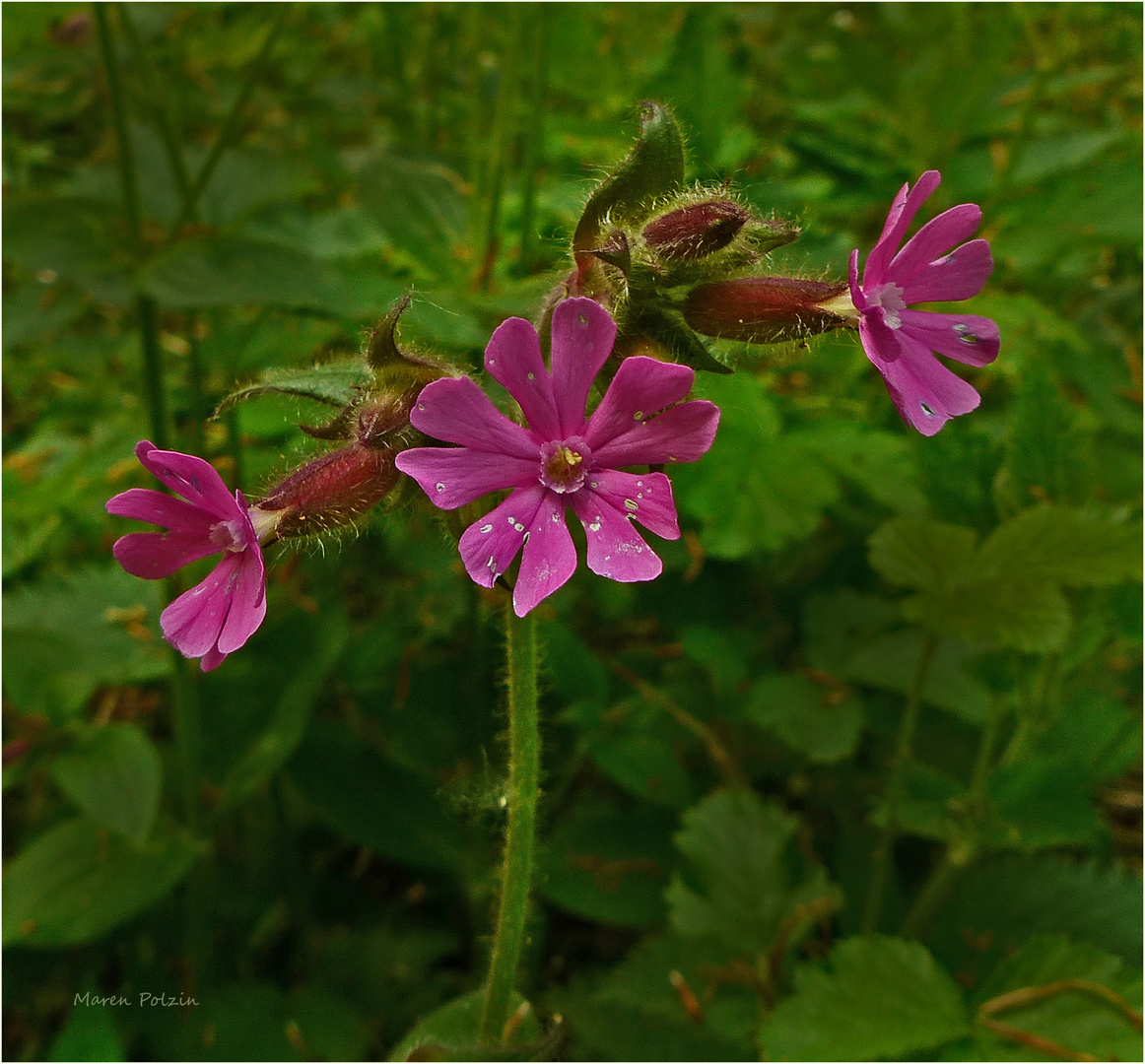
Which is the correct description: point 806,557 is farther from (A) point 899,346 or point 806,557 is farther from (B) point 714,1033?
(A) point 899,346

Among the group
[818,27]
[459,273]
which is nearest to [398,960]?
[459,273]

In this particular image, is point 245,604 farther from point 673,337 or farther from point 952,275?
point 952,275

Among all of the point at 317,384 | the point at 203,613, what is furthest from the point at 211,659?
the point at 317,384

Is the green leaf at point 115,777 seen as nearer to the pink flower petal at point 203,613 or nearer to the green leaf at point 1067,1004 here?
the pink flower petal at point 203,613

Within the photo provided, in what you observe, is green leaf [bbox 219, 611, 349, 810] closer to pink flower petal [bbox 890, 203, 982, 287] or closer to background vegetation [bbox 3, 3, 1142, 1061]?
background vegetation [bbox 3, 3, 1142, 1061]

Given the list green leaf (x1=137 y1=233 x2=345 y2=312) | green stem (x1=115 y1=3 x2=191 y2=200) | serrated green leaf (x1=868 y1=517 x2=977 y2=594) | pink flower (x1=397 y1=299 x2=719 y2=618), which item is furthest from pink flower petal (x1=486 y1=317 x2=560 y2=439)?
green stem (x1=115 y1=3 x2=191 y2=200)

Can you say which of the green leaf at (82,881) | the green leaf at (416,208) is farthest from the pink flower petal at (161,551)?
the green leaf at (416,208)
